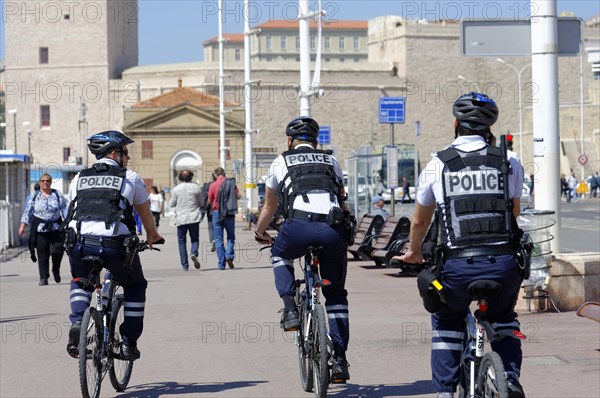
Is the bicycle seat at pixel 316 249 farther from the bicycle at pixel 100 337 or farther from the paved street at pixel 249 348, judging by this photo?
the bicycle at pixel 100 337

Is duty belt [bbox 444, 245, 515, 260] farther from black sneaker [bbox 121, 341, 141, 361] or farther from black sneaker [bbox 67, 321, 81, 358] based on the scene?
black sneaker [bbox 121, 341, 141, 361]

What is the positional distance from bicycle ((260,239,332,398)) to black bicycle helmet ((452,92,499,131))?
2.11m

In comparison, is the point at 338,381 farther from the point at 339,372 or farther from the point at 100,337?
the point at 100,337

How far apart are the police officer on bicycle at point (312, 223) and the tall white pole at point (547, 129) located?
525 centimetres

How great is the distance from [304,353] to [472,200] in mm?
2673

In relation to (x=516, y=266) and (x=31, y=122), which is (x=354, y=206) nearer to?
(x=516, y=266)

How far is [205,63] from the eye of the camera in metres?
117

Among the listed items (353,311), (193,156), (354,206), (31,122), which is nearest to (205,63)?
(31,122)

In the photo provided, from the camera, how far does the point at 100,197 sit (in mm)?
8641

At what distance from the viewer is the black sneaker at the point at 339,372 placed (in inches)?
332

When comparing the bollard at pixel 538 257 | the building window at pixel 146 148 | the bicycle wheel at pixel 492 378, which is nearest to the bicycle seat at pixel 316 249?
the bicycle wheel at pixel 492 378

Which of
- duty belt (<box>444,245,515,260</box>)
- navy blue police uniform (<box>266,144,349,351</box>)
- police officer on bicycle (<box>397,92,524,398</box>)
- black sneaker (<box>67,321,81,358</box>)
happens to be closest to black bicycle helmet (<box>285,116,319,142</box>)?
navy blue police uniform (<box>266,144,349,351</box>)

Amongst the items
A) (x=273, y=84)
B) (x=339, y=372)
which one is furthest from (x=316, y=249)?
(x=273, y=84)

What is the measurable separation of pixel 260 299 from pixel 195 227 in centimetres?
655
